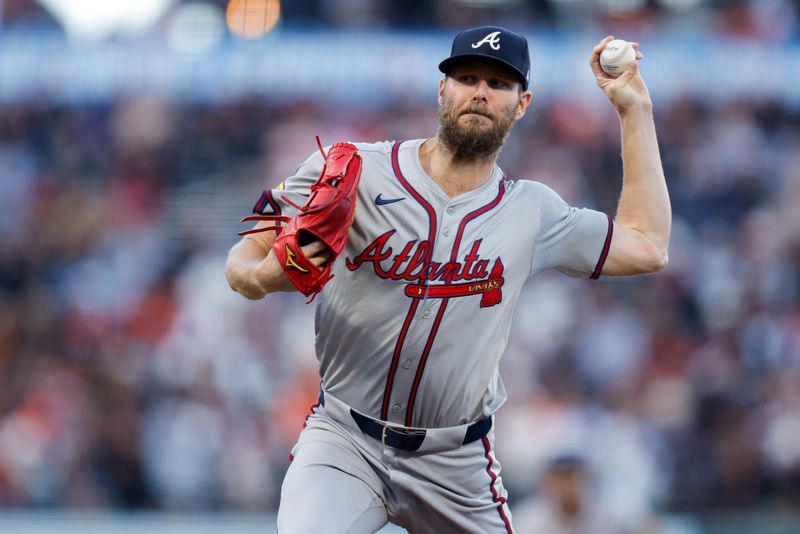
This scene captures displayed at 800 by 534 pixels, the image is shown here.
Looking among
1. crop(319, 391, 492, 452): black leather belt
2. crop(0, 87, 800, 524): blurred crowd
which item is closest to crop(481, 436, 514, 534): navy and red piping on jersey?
crop(319, 391, 492, 452): black leather belt

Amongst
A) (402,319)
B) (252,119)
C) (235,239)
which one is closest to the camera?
(402,319)

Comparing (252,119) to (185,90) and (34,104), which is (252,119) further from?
(34,104)

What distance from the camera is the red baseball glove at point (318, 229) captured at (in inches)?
124

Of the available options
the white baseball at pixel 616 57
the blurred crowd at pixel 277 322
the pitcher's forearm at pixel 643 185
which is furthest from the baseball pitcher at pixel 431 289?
the blurred crowd at pixel 277 322

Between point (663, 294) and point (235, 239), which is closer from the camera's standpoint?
point (663, 294)

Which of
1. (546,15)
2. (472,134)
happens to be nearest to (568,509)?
(472,134)

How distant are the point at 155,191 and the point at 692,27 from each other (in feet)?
17.6

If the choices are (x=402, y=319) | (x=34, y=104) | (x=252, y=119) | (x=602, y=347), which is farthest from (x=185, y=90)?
(x=402, y=319)

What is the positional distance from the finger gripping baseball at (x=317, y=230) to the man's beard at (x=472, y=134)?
1.44 feet

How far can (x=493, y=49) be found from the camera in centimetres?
352

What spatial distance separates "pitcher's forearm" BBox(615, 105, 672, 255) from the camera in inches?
149

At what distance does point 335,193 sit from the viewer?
323 cm

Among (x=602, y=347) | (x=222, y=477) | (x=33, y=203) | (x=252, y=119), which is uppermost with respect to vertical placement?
(x=252, y=119)

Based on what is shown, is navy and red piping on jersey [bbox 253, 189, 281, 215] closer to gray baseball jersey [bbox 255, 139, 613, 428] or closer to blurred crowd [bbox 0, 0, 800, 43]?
gray baseball jersey [bbox 255, 139, 613, 428]
